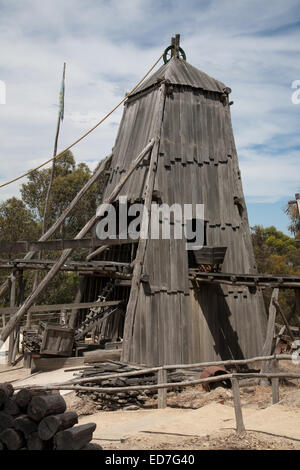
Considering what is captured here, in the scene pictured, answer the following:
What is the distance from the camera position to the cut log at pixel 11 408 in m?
5.71

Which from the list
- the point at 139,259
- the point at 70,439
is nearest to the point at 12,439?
the point at 70,439

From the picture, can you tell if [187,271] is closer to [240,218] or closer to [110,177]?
[240,218]

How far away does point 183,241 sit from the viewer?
→ 1516cm

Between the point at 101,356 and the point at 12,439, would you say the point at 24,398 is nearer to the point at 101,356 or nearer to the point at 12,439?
the point at 12,439

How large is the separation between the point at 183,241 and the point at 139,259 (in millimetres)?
1910

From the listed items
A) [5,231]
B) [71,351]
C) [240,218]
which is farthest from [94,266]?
[5,231]

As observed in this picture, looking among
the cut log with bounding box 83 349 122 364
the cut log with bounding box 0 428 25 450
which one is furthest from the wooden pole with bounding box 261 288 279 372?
the cut log with bounding box 0 428 25 450

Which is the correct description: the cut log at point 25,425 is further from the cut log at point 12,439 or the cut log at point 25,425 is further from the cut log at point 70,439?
the cut log at point 70,439

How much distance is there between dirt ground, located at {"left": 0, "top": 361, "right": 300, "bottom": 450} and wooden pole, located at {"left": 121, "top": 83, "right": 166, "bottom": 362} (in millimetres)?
2337

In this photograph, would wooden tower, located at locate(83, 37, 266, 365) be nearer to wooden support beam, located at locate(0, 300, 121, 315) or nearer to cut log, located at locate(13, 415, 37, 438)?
wooden support beam, located at locate(0, 300, 121, 315)

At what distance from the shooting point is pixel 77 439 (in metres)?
5.37

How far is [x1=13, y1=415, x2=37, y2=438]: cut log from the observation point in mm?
5531

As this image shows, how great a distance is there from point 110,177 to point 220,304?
7.21 m

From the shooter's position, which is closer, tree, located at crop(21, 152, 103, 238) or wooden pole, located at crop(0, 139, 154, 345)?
wooden pole, located at crop(0, 139, 154, 345)
